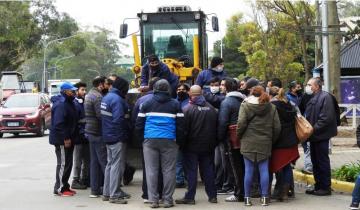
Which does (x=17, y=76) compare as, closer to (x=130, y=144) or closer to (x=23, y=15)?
(x=23, y=15)

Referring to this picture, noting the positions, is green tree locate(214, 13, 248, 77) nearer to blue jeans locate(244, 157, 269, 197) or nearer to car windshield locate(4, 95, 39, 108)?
car windshield locate(4, 95, 39, 108)

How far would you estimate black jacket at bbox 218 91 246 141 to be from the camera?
9.95 metres

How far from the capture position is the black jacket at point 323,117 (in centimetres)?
1063

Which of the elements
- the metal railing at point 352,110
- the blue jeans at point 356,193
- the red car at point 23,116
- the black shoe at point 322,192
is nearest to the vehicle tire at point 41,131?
A: the red car at point 23,116

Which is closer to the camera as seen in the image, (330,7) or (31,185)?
(31,185)

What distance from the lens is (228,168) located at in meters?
10.9

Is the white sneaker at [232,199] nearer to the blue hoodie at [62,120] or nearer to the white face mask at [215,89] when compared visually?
the white face mask at [215,89]

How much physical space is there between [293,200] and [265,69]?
4575cm

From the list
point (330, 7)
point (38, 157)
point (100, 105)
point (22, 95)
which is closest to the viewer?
point (100, 105)

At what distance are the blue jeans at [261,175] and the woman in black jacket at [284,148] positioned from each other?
31 centimetres

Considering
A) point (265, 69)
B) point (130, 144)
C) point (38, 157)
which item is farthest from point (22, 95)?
point (265, 69)

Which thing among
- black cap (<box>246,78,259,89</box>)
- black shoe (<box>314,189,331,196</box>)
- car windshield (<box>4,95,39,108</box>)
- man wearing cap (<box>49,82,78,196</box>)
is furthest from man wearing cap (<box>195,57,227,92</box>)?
car windshield (<box>4,95,39,108</box>)

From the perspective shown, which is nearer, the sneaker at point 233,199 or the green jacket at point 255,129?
the green jacket at point 255,129

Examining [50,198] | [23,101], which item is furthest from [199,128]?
[23,101]
